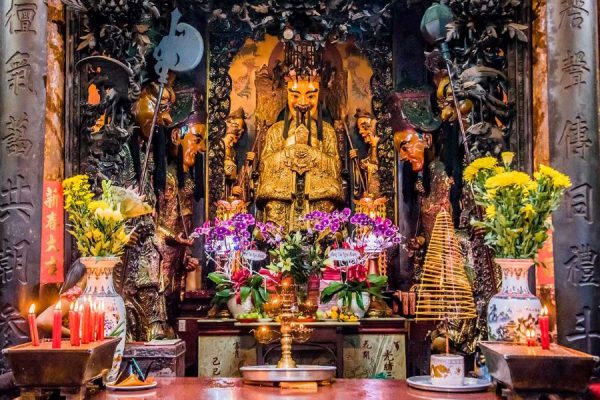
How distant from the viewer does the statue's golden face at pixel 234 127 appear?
6.64 meters

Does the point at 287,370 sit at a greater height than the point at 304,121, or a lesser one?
lesser

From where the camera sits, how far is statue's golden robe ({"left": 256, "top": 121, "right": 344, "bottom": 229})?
254 inches

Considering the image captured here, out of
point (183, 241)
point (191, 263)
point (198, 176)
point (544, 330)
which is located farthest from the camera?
point (198, 176)

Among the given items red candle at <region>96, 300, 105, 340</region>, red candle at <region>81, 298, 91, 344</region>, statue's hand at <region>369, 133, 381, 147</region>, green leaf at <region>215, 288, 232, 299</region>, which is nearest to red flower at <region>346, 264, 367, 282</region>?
green leaf at <region>215, 288, 232, 299</region>

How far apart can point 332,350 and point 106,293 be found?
2250mm

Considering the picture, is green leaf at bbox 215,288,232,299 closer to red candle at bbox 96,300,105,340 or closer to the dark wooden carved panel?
the dark wooden carved panel

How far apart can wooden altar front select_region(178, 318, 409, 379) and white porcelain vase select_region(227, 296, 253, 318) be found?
78 mm

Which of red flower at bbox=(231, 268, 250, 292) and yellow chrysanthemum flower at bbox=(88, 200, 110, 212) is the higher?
yellow chrysanthemum flower at bbox=(88, 200, 110, 212)

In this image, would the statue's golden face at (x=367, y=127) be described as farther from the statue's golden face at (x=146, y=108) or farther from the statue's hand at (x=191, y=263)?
the statue's golden face at (x=146, y=108)

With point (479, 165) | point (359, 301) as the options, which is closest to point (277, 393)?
point (479, 165)

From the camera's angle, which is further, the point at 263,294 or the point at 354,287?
the point at 354,287

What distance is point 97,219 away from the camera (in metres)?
2.86

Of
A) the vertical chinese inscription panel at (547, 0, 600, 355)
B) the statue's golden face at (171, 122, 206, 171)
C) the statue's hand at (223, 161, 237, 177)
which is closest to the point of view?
the vertical chinese inscription panel at (547, 0, 600, 355)

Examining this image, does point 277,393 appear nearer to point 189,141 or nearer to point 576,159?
point 576,159
